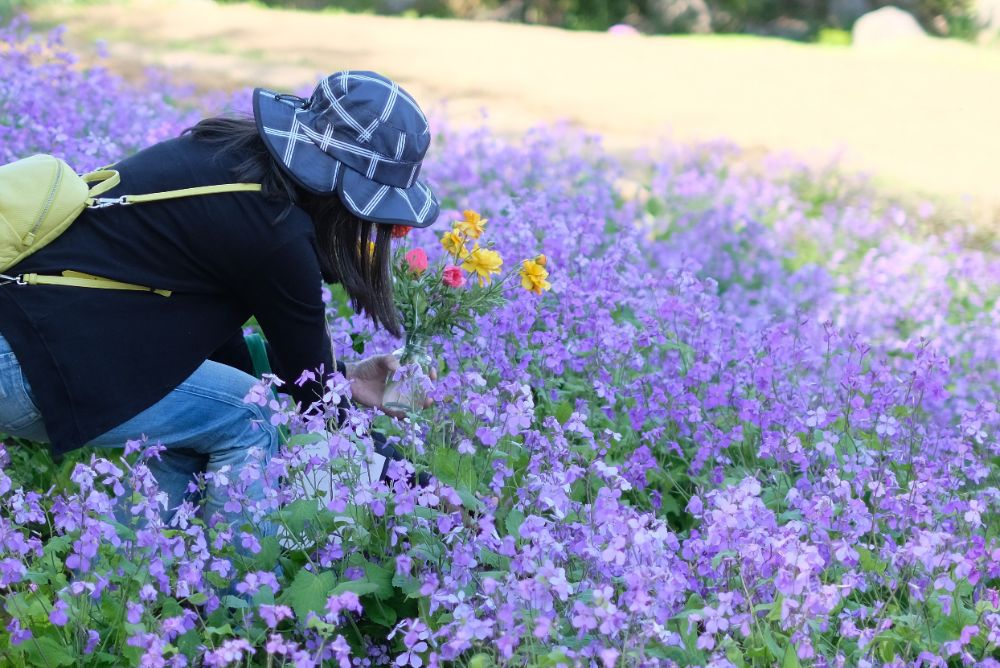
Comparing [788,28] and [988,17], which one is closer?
[988,17]

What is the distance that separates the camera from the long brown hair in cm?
255

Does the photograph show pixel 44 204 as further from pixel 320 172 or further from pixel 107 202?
pixel 320 172

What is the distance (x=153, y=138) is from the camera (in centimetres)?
506

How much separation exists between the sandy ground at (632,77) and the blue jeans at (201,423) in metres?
5.82

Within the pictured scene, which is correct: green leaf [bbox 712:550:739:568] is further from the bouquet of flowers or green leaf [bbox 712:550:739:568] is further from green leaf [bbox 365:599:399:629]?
the bouquet of flowers

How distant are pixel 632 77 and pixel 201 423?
34.1ft

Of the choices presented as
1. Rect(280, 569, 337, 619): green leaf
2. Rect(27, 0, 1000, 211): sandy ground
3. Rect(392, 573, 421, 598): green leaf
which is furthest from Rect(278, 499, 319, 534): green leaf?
Rect(27, 0, 1000, 211): sandy ground

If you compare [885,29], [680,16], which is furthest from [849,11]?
[680,16]

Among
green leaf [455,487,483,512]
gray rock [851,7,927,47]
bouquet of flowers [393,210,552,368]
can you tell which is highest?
bouquet of flowers [393,210,552,368]

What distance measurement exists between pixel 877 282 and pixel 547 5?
1636cm

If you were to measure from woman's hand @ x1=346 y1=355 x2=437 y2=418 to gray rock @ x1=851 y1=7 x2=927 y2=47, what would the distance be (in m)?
17.7

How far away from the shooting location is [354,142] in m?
2.56

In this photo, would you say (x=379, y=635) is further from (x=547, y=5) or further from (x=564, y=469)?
(x=547, y=5)

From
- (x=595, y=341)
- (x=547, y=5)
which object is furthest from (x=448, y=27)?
(x=595, y=341)
